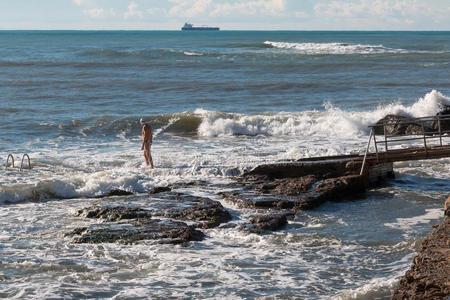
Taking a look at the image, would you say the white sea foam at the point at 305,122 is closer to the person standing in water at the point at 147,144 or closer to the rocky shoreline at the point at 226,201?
the person standing in water at the point at 147,144

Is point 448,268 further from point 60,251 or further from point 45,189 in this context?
point 45,189

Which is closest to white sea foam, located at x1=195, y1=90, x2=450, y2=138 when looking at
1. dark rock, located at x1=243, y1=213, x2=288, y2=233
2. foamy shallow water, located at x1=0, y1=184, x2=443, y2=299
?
foamy shallow water, located at x1=0, y1=184, x2=443, y2=299

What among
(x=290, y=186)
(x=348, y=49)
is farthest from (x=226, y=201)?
(x=348, y=49)

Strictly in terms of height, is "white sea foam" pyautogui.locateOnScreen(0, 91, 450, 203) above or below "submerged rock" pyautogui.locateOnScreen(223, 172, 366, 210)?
above

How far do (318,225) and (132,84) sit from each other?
89.3 feet

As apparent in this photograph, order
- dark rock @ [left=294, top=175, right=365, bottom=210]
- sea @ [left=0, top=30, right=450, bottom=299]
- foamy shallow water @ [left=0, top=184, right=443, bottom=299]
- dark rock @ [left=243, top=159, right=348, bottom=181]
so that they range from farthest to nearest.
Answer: dark rock @ [left=243, top=159, right=348, bottom=181], dark rock @ [left=294, top=175, right=365, bottom=210], sea @ [left=0, top=30, right=450, bottom=299], foamy shallow water @ [left=0, top=184, right=443, bottom=299]

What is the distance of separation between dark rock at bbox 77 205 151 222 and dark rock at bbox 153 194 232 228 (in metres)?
0.29

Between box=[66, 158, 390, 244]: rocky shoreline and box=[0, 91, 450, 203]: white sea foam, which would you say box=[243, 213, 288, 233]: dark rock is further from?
box=[0, 91, 450, 203]: white sea foam

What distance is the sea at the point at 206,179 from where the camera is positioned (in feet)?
29.0

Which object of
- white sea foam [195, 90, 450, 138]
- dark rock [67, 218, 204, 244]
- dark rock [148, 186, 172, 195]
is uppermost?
white sea foam [195, 90, 450, 138]

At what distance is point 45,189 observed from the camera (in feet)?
46.9

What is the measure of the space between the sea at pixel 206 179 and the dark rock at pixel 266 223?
15cm

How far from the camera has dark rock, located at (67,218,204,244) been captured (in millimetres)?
10406

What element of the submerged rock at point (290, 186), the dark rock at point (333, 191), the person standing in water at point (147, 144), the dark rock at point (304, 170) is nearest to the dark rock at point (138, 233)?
the dark rock at point (333, 191)
